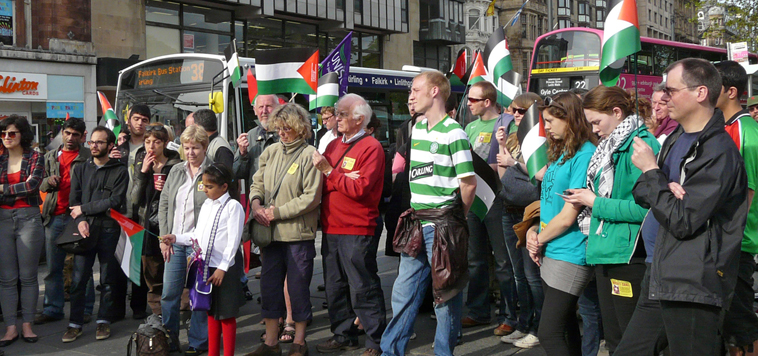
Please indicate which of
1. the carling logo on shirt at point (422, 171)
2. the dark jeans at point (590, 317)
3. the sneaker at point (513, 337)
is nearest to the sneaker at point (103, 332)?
the carling logo on shirt at point (422, 171)

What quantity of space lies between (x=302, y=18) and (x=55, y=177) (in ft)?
82.4

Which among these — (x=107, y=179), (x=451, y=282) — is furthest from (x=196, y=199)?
(x=451, y=282)

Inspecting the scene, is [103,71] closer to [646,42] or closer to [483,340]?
[646,42]

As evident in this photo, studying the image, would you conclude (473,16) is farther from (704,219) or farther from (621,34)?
(704,219)

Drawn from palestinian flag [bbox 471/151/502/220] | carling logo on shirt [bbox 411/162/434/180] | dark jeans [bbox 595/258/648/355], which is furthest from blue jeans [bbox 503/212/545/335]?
dark jeans [bbox 595/258/648/355]

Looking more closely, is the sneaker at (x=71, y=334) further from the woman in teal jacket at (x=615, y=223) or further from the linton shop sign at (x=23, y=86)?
the linton shop sign at (x=23, y=86)

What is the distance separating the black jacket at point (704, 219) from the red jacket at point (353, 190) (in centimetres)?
232

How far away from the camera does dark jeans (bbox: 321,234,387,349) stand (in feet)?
16.6

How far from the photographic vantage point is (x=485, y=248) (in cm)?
587

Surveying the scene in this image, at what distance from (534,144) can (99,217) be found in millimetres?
3722

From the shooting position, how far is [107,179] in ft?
19.9

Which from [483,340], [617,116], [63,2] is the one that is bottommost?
[483,340]

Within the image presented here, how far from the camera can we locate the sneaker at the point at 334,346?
209 inches

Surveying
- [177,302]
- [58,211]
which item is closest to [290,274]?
[177,302]
